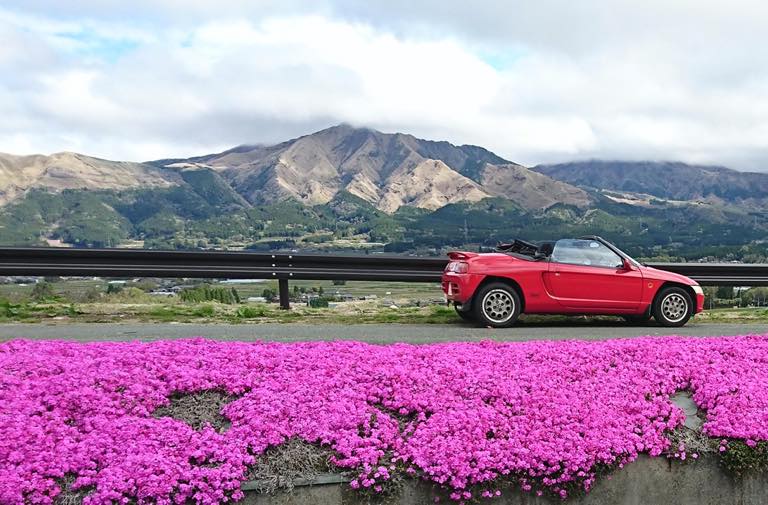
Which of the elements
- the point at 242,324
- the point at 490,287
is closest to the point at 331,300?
the point at 242,324

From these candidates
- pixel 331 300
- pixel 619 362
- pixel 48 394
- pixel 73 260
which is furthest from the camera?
pixel 331 300

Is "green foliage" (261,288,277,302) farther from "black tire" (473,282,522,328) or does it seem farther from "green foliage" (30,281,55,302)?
"black tire" (473,282,522,328)

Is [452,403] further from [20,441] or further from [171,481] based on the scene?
[20,441]

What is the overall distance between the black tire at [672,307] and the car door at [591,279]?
0.38 metres

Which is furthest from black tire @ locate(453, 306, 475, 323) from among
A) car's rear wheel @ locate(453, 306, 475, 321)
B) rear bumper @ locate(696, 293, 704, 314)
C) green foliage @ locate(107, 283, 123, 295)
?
green foliage @ locate(107, 283, 123, 295)

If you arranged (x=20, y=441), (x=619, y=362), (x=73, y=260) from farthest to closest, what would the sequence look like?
(x=73, y=260), (x=619, y=362), (x=20, y=441)

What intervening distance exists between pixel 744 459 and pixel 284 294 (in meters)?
9.62

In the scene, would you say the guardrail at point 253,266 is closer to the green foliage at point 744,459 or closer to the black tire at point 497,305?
the black tire at point 497,305

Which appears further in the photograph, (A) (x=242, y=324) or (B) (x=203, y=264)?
(B) (x=203, y=264)

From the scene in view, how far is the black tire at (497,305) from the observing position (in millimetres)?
10422

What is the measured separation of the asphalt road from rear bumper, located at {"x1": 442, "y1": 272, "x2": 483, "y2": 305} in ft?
1.47

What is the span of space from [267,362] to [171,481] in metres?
1.92

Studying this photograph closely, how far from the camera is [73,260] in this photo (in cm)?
1264

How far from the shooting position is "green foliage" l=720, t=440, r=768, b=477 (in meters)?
4.25
